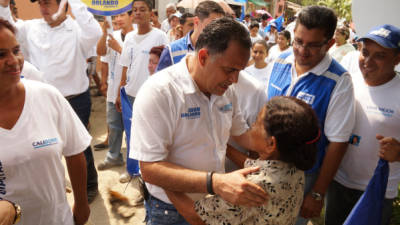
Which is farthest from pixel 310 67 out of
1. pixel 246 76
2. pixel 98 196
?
pixel 98 196

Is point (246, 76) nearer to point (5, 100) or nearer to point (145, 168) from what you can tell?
point (145, 168)

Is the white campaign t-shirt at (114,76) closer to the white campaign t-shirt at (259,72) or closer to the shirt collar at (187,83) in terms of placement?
the white campaign t-shirt at (259,72)

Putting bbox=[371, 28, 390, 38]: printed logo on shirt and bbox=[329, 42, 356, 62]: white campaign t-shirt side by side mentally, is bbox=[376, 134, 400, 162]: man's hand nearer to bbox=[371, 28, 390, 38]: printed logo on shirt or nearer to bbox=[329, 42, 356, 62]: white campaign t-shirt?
bbox=[371, 28, 390, 38]: printed logo on shirt

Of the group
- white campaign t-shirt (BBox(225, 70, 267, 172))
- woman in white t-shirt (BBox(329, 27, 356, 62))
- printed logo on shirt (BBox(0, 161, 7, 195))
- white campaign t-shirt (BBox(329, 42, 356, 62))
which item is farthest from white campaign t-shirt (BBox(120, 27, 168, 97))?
woman in white t-shirt (BBox(329, 27, 356, 62))

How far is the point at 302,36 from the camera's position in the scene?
2193 millimetres

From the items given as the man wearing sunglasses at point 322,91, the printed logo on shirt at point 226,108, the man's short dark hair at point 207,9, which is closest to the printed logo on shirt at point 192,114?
the printed logo on shirt at point 226,108

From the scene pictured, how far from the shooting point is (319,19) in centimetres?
212

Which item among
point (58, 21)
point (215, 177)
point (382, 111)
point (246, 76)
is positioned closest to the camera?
point (215, 177)

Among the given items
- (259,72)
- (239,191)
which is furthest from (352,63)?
(239,191)

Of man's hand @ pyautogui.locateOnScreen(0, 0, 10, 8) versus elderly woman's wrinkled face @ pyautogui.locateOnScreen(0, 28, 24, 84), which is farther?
man's hand @ pyautogui.locateOnScreen(0, 0, 10, 8)

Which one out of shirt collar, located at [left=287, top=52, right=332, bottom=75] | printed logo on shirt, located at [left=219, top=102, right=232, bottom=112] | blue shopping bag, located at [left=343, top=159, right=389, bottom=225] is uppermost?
shirt collar, located at [left=287, top=52, right=332, bottom=75]

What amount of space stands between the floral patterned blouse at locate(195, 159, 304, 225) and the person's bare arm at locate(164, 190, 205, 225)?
0.05 m

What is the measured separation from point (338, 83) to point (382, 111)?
1.45 feet

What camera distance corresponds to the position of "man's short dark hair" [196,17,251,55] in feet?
4.84
